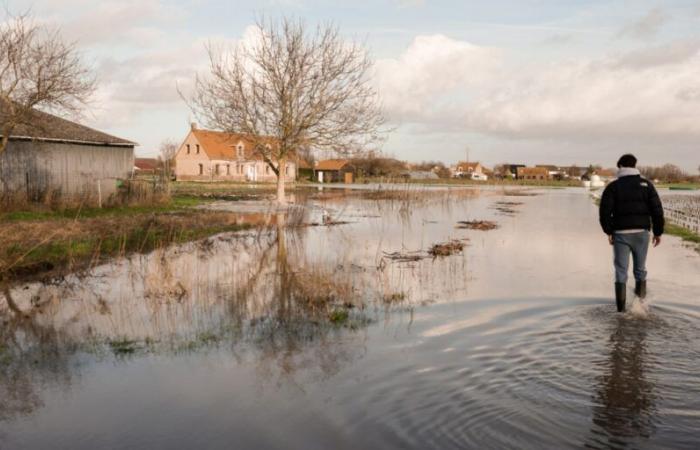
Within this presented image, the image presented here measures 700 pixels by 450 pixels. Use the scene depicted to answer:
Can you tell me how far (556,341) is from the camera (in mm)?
7172

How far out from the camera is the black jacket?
8.67 m

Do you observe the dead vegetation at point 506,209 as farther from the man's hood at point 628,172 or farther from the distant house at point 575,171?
the distant house at point 575,171

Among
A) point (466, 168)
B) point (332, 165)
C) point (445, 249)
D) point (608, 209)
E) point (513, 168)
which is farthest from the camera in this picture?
point (513, 168)

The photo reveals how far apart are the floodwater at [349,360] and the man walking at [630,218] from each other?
0.48 m

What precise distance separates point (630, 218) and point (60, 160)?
2698cm

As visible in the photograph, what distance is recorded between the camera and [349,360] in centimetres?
649

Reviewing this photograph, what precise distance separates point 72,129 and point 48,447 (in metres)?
29.2

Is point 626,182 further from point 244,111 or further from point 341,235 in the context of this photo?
point 244,111

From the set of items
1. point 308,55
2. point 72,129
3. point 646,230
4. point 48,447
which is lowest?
point 48,447

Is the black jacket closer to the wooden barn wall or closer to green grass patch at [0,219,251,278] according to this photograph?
green grass patch at [0,219,251,278]

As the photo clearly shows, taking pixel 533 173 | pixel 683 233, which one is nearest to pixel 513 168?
pixel 533 173

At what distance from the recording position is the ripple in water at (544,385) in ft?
15.1

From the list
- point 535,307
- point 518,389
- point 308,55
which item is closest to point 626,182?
point 535,307

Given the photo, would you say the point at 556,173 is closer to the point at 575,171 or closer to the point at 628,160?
the point at 575,171
